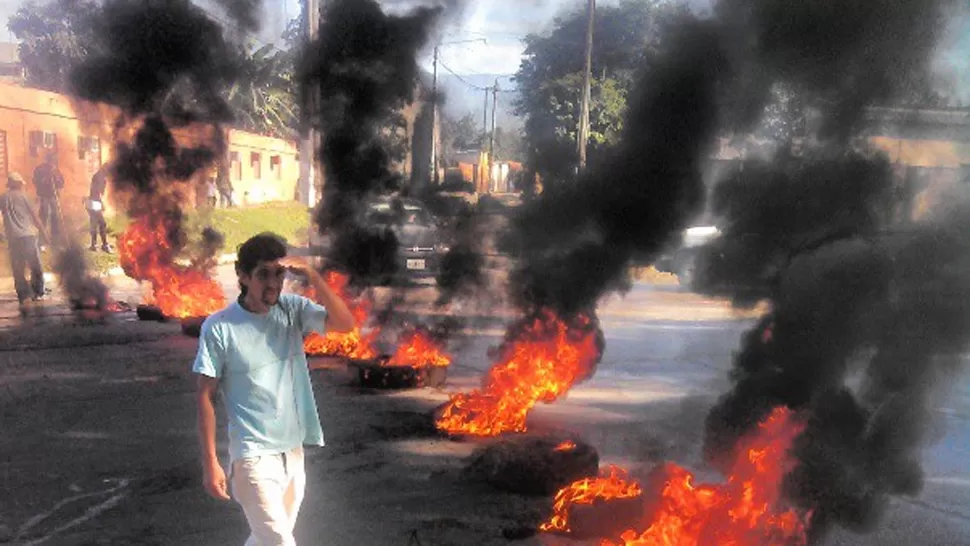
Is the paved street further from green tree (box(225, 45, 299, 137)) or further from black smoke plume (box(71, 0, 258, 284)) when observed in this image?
green tree (box(225, 45, 299, 137))

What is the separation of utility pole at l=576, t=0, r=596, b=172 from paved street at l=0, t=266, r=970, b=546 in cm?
209

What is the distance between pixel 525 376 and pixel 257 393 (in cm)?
386

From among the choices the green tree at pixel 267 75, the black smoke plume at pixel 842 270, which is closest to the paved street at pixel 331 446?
the black smoke plume at pixel 842 270

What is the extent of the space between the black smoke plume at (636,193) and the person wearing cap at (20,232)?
27.7 feet

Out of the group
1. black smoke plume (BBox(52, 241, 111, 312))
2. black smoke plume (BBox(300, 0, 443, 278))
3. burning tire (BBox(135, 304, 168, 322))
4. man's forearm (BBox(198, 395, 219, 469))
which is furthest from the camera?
black smoke plume (BBox(52, 241, 111, 312))

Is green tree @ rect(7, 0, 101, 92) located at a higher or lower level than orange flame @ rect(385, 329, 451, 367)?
higher

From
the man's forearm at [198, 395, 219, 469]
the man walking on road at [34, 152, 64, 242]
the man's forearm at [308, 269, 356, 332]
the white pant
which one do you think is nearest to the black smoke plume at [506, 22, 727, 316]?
the man's forearm at [308, 269, 356, 332]

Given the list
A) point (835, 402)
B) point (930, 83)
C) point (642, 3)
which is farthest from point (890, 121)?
point (642, 3)

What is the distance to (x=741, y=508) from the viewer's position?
441 centimetres

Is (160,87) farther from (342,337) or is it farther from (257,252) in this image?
(257,252)

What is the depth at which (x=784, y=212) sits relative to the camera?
18.5 ft

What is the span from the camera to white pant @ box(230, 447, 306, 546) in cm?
362

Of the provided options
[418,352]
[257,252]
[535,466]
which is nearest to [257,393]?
[257,252]

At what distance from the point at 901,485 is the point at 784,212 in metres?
1.82
